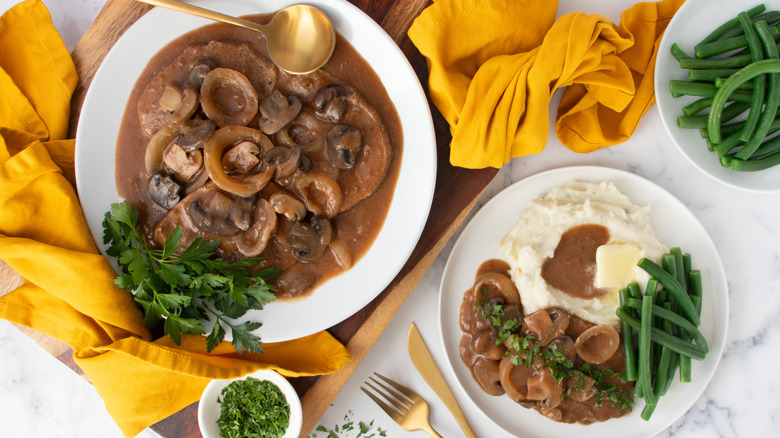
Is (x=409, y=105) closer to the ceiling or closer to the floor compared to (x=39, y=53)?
closer to the ceiling

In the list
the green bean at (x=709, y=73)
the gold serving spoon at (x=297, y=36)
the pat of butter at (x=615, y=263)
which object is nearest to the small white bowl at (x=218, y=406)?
the gold serving spoon at (x=297, y=36)

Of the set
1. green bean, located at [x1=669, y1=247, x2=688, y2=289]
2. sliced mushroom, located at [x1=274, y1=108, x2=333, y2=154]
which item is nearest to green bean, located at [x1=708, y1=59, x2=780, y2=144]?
green bean, located at [x1=669, y1=247, x2=688, y2=289]

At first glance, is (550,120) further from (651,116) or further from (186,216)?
(186,216)

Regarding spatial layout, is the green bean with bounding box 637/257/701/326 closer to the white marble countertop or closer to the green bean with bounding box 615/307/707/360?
the green bean with bounding box 615/307/707/360

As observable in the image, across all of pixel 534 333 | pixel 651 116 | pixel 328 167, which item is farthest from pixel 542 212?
pixel 328 167

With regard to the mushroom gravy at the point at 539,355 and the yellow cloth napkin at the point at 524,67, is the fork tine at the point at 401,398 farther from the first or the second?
the yellow cloth napkin at the point at 524,67

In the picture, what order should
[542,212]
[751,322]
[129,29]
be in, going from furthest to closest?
1. [751,322]
2. [542,212]
3. [129,29]

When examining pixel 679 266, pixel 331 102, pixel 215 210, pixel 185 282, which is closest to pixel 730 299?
pixel 679 266
